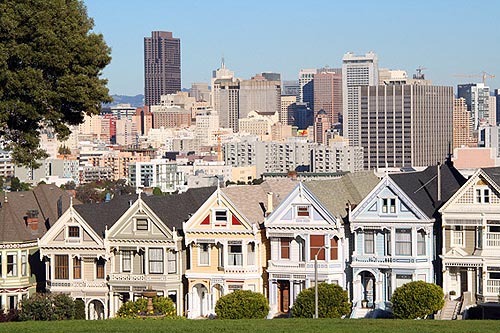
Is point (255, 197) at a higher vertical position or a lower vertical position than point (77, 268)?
higher

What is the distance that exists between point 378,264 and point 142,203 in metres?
8.15

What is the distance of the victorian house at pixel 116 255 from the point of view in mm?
49969

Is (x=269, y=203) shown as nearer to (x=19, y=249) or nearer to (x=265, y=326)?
(x=19, y=249)

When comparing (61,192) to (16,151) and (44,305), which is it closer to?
(44,305)

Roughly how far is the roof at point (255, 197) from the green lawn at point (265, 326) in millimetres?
12605

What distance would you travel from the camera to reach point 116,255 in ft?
166

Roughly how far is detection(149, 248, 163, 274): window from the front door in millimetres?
3972

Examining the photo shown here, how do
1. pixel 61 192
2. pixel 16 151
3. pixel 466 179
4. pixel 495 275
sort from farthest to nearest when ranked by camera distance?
pixel 61 192 < pixel 466 179 < pixel 495 275 < pixel 16 151

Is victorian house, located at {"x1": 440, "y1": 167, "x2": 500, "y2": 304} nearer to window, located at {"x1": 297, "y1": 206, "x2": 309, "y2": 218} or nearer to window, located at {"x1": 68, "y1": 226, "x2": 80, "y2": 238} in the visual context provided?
window, located at {"x1": 297, "y1": 206, "x2": 309, "y2": 218}

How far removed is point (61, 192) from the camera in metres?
58.2

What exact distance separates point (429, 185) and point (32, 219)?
13947 millimetres

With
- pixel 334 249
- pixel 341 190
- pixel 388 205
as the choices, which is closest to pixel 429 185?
pixel 388 205

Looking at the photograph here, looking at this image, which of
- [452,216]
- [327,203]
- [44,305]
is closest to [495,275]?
[452,216]

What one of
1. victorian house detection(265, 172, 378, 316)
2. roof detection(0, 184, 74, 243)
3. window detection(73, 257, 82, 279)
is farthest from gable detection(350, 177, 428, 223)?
roof detection(0, 184, 74, 243)
